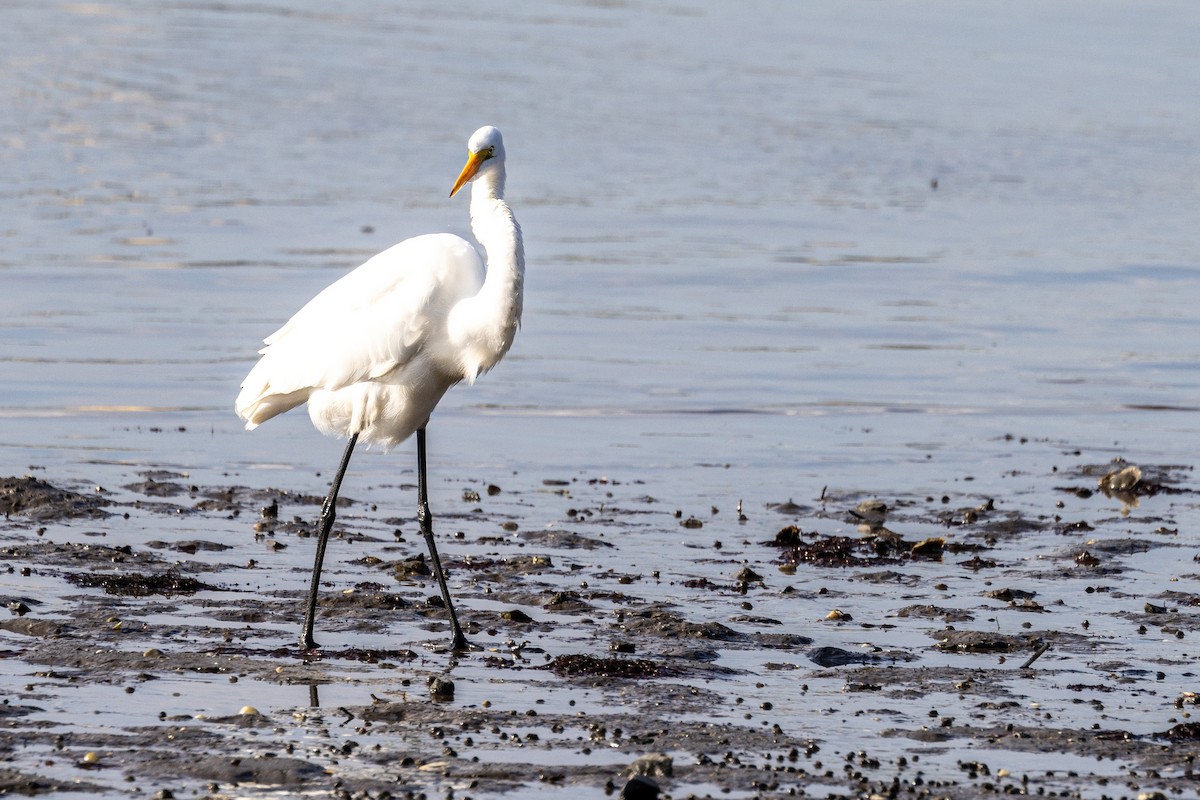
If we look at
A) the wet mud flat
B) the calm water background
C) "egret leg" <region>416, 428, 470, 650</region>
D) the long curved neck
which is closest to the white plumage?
the long curved neck

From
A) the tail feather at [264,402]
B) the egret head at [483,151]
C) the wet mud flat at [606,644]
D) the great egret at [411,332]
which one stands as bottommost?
the wet mud flat at [606,644]

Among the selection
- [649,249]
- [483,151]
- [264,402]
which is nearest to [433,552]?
[264,402]

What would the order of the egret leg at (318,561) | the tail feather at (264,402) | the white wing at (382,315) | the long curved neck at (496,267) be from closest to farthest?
the egret leg at (318,561) < the long curved neck at (496,267) < the white wing at (382,315) < the tail feather at (264,402)

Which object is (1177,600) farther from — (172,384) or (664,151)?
A: (664,151)

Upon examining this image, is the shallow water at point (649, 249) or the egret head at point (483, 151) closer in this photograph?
the egret head at point (483, 151)

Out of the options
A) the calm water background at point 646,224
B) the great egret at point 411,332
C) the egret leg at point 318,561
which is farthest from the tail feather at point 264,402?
the calm water background at point 646,224

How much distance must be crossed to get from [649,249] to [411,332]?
11.4 metres

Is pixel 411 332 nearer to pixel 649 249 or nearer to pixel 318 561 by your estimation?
pixel 318 561

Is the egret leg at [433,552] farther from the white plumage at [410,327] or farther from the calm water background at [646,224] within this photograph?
the calm water background at [646,224]

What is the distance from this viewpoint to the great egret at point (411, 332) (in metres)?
7.64

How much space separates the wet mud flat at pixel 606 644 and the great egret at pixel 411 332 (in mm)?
566

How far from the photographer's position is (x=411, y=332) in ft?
25.7

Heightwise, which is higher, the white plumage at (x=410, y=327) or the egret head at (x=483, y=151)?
the egret head at (x=483, y=151)

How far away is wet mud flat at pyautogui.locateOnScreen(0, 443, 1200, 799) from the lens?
5945 millimetres
